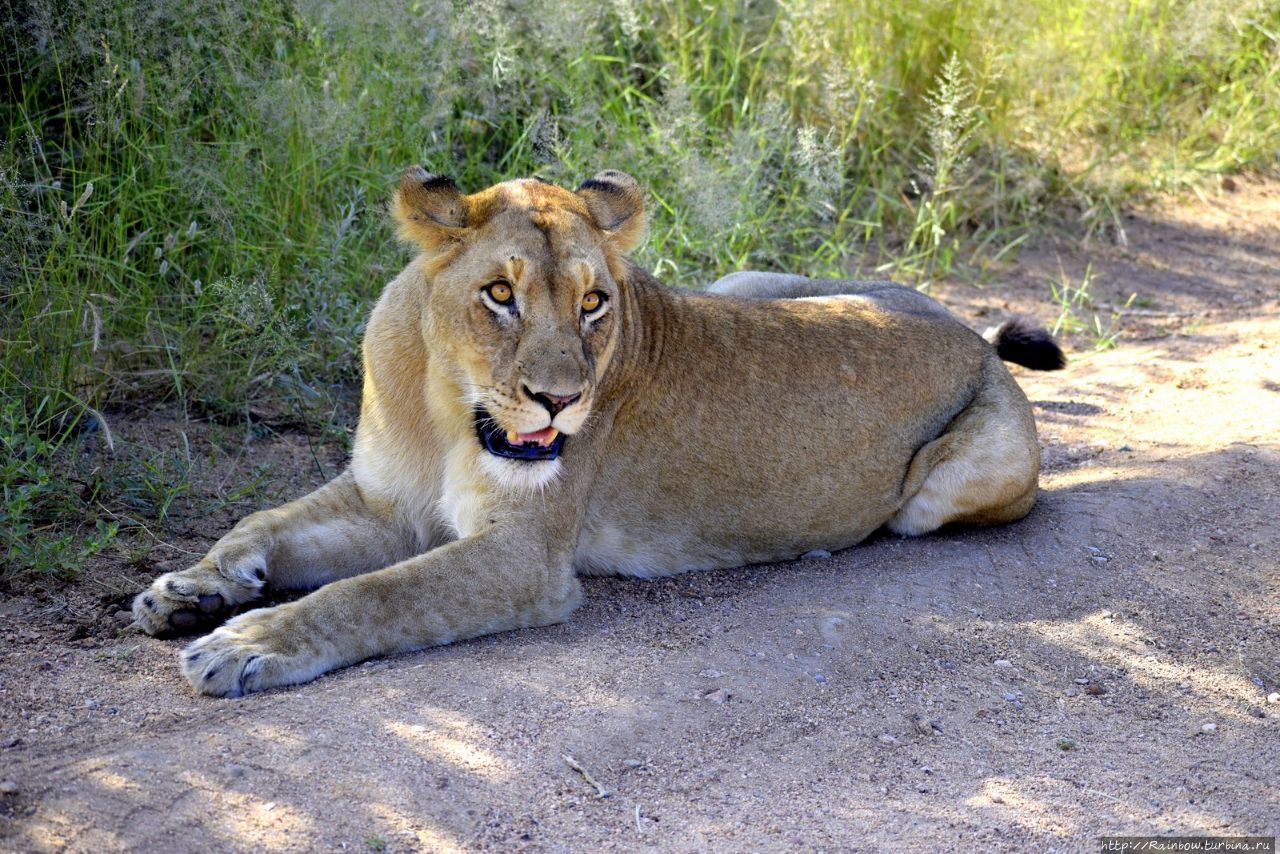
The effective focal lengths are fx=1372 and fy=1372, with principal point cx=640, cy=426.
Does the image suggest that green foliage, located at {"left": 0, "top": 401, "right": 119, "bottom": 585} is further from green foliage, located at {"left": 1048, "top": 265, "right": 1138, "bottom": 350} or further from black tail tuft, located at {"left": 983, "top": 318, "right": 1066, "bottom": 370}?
green foliage, located at {"left": 1048, "top": 265, "right": 1138, "bottom": 350}

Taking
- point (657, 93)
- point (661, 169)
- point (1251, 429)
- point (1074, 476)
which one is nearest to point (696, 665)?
point (1074, 476)

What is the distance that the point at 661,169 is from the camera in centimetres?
748

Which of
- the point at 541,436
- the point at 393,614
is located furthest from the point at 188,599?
the point at 541,436

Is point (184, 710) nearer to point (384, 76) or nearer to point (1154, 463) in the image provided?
point (384, 76)

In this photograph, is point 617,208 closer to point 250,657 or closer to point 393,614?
point 393,614

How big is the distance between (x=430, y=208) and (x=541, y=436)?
0.80 meters

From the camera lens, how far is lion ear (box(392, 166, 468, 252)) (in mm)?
4328

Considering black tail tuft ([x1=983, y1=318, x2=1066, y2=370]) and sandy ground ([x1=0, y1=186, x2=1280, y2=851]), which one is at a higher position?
black tail tuft ([x1=983, y1=318, x2=1066, y2=370])

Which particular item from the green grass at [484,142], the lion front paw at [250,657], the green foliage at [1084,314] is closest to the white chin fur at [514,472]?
the lion front paw at [250,657]

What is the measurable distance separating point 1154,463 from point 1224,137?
507 cm

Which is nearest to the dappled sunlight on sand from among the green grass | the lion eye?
the lion eye

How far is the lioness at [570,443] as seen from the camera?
4.16 metres

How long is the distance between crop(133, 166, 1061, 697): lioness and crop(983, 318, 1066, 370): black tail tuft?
468 mm

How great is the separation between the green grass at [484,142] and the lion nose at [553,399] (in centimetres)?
184
